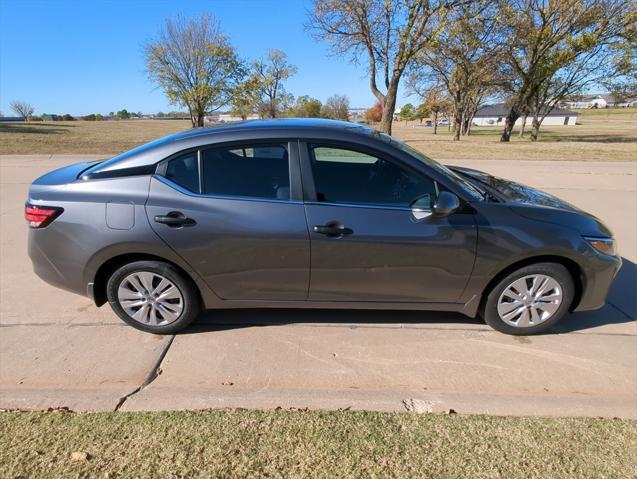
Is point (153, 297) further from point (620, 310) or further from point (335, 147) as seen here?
point (620, 310)

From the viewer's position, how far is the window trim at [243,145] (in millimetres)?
2916

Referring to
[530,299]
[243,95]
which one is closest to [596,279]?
[530,299]

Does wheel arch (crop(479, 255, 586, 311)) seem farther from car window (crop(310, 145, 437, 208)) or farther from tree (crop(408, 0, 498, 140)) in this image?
tree (crop(408, 0, 498, 140))

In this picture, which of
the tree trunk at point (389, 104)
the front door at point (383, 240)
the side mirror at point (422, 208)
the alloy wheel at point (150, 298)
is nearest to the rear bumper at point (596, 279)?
the front door at point (383, 240)

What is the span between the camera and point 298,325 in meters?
3.38

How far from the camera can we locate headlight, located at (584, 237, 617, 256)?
10.0ft

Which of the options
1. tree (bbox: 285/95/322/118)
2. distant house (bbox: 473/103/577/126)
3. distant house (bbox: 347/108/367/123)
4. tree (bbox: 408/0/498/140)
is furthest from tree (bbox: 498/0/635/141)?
distant house (bbox: 473/103/577/126)

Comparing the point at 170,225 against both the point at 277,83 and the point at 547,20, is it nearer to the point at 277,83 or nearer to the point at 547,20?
the point at 547,20

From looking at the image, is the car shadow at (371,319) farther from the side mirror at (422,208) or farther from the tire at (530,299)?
the side mirror at (422,208)

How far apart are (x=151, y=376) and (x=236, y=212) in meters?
1.27

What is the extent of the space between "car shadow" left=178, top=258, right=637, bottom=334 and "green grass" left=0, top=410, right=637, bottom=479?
109cm

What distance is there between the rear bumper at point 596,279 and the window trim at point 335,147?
1348mm

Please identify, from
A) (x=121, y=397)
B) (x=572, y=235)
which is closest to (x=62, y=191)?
(x=121, y=397)

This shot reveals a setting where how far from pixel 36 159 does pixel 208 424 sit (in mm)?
13407
